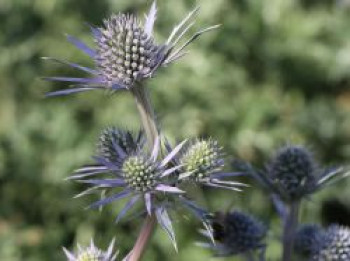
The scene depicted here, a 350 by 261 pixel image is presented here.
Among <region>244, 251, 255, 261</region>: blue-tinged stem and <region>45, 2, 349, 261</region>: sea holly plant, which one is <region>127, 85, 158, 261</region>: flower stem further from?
<region>244, 251, 255, 261</region>: blue-tinged stem

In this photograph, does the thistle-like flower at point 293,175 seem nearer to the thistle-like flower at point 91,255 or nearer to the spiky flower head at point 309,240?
the spiky flower head at point 309,240

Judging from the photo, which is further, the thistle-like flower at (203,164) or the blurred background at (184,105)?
the blurred background at (184,105)

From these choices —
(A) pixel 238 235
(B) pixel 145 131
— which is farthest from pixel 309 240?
(B) pixel 145 131

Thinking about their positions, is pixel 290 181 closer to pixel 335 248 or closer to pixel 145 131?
pixel 335 248

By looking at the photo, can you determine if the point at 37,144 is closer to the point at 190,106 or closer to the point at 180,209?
the point at 190,106

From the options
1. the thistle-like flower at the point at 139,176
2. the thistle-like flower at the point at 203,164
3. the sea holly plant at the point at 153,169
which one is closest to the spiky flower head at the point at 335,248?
the sea holly plant at the point at 153,169

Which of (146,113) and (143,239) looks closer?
(143,239)

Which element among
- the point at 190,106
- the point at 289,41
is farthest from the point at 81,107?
the point at 289,41
